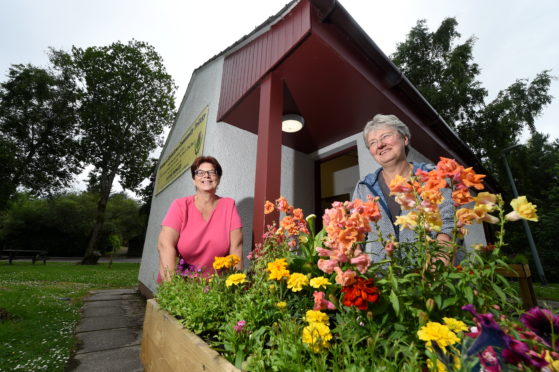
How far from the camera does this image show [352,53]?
2.49 meters

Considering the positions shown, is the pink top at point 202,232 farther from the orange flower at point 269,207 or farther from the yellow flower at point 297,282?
the yellow flower at point 297,282

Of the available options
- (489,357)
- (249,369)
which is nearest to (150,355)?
(249,369)

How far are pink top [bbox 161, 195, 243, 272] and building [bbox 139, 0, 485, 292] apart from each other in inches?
11.9

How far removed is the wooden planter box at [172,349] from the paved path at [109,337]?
0.77 m

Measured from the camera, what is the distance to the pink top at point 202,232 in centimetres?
221

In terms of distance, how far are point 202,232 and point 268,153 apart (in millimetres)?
989

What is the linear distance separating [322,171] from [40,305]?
571cm

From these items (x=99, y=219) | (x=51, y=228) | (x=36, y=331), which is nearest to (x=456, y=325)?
(x=36, y=331)

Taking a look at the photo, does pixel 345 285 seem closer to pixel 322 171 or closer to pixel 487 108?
pixel 322 171

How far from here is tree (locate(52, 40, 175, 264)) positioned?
18.2 m

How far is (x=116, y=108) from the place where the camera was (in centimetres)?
1839

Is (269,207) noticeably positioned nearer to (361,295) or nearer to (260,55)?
(361,295)

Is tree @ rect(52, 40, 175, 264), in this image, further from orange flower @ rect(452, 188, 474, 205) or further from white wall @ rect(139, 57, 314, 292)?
orange flower @ rect(452, 188, 474, 205)

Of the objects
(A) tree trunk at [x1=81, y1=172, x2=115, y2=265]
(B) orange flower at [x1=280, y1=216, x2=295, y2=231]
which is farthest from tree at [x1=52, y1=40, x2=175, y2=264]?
(B) orange flower at [x1=280, y1=216, x2=295, y2=231]
